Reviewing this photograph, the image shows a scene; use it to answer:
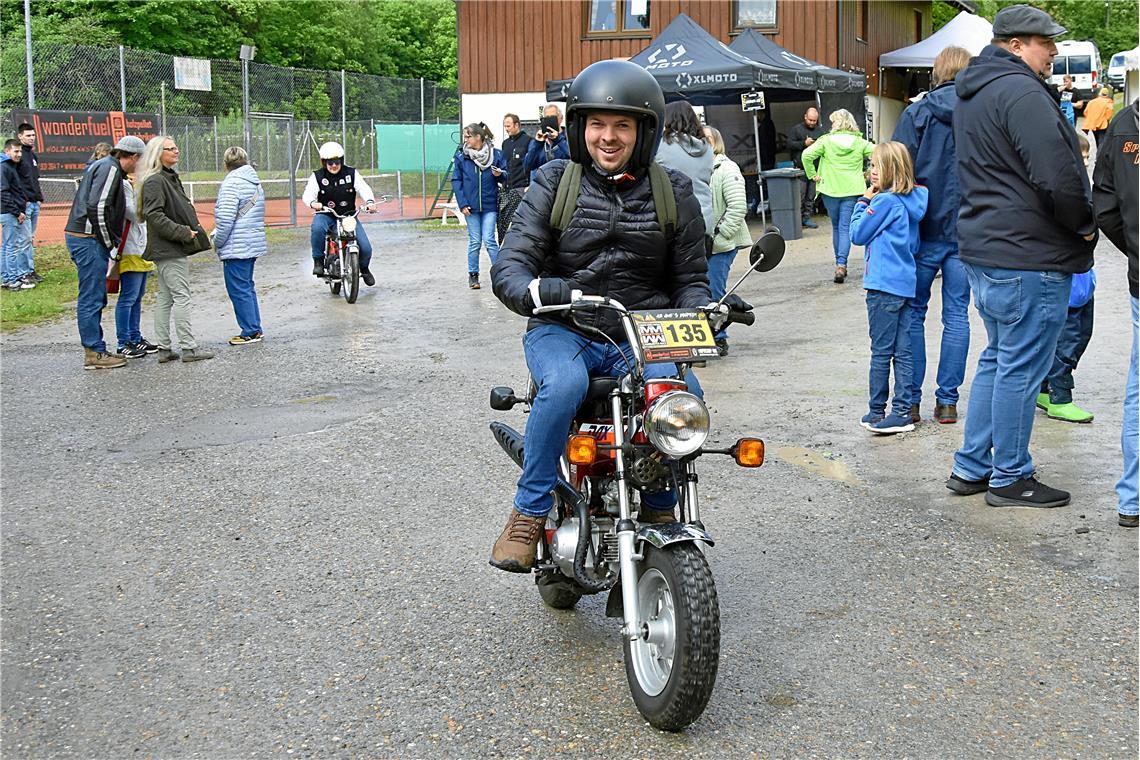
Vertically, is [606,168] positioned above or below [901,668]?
above

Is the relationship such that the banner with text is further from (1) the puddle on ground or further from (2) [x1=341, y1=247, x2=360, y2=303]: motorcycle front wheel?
(1) the puddle on ground

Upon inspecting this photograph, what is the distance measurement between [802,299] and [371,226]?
510 inches

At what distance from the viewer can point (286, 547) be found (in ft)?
19.2

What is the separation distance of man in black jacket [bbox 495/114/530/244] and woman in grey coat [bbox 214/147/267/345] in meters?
3.96

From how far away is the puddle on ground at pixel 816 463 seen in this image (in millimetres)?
6773

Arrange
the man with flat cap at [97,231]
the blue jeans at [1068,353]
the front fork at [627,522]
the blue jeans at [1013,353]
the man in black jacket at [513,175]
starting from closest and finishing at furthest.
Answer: the front fork at [627,522] → the blue jeans at [1013,353] → the blue jeans at [1068,353] → the man with flat cap at [97,231] → the man in black jacket at [513,175]

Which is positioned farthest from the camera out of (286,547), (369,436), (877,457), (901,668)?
(369,436)

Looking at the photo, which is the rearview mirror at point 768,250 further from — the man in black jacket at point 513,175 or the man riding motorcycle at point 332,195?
the man in black jacket at point 513,175

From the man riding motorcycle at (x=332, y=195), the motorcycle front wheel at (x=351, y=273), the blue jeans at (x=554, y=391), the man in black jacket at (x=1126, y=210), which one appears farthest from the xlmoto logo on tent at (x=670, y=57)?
the blue jeans at (x=554, y=391)

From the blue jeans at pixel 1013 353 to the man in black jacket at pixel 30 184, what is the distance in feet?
43.3

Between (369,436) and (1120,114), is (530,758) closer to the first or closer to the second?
(1120,114)

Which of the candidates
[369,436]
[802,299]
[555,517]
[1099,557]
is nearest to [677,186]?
[555,517]

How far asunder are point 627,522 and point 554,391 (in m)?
0.50

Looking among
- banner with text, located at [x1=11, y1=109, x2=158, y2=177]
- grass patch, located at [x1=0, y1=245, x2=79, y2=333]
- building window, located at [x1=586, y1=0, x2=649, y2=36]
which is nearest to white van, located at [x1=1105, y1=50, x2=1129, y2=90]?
building window, located at [x1=586, y1=0, x2=649, y2=36]
